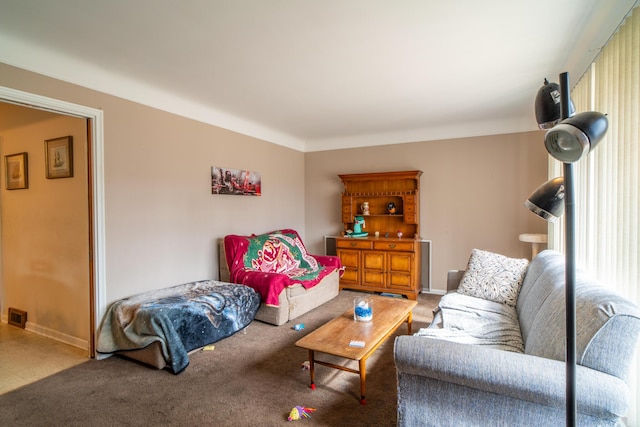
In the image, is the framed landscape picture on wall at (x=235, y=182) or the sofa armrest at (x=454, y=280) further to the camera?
the framed landscape picture on wall at (x=235, y=182)

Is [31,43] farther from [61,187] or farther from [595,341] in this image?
[595,341]

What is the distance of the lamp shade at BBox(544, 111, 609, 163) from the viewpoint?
1049 mm

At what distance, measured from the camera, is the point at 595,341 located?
126 cm

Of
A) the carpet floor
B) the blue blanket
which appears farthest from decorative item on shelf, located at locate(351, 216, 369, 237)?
the carpet floor

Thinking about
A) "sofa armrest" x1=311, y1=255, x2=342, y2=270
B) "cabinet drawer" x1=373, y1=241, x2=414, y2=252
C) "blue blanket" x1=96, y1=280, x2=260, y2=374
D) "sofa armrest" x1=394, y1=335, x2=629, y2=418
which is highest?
"cabinet drawer" x1=373, y1=241, x2=414, y2=252

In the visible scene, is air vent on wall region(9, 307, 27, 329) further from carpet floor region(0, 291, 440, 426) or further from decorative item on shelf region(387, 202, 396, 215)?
decorative item on shelf region(387, 202, 396, 215)

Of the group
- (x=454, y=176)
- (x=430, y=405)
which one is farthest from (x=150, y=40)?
(x=454, y=176)

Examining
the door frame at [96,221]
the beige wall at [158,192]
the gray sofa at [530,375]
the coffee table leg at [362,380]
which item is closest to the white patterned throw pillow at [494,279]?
the gray sofa at [530,375]

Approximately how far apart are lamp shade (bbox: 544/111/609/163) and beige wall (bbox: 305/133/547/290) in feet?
12.4

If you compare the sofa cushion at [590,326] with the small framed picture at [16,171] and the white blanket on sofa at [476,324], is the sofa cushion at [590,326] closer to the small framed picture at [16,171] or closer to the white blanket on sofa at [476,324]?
the white blanket on sofa at [476,324]

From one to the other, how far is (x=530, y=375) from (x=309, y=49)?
A: 244 centimetres

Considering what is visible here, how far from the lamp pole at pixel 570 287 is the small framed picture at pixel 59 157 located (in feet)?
12.2

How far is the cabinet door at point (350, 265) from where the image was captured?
4961 millimetres

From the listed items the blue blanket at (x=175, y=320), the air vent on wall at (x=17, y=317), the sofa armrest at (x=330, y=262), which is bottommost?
the air vent on wall at (x=17, y=317)
